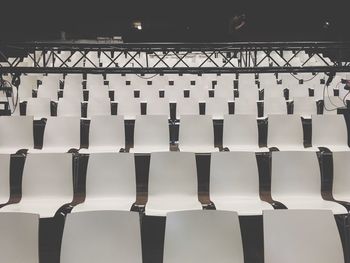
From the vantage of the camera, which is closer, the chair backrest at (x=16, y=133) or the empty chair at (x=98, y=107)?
the chair backrest at (x=16, y=133)

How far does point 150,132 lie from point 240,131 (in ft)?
3.34

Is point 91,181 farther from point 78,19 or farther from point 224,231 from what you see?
point 78,19

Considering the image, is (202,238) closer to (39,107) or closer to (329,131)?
(329,131)

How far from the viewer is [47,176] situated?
11.1 ft

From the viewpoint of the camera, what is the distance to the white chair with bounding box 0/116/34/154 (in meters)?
4.38

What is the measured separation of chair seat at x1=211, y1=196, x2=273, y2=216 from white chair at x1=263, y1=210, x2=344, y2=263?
2.33 ft

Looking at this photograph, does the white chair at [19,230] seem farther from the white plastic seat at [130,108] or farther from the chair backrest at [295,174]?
the white plastic seat at [130,108]

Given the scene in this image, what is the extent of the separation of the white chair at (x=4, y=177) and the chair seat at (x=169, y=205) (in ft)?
4.07

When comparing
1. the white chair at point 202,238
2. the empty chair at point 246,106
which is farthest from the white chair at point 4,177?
the empty chair at point 246,106

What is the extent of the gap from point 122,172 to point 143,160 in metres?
0.89

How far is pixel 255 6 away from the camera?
12648 mm

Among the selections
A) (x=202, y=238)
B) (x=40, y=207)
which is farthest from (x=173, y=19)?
(x=202, y=238)

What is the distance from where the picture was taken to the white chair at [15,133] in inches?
172

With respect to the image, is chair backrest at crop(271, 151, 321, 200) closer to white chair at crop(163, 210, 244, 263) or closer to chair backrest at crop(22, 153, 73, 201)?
white chair at crop(163, 210, 244, 263)
